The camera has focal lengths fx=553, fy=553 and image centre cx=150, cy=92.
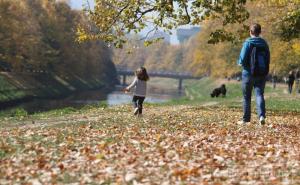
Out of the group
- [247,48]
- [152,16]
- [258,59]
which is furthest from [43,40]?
[258,59]

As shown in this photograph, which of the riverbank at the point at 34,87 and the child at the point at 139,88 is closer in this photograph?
the child at the point at 139,88

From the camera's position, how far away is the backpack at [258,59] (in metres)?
17.4

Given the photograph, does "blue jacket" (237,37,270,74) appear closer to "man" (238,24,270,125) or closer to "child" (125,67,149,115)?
"man" (238,24,270,125)

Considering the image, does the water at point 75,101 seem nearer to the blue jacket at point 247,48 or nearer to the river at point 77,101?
the river at point 77,101

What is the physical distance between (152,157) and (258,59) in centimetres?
733

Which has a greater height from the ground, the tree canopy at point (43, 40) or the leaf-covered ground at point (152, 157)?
the tree canopy at point (43, 40)

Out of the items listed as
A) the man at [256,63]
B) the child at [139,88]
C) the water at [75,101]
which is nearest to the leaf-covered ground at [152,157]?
the man at [256,63]

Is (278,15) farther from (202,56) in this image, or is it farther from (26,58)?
(202,56)

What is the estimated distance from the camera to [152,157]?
11336 mm

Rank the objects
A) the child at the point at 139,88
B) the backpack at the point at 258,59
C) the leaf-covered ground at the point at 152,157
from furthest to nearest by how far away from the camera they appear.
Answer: the child at the point at 139,88 < the backpack at the point at 258,59 < the leaf-covered ground at the point at 152,157

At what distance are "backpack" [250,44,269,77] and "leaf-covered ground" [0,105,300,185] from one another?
2220 millimetres

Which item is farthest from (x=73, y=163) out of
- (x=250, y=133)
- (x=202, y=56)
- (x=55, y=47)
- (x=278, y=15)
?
(x=202, y=56)

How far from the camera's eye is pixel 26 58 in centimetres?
8112

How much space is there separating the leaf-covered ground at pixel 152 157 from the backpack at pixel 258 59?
2.22 metres
